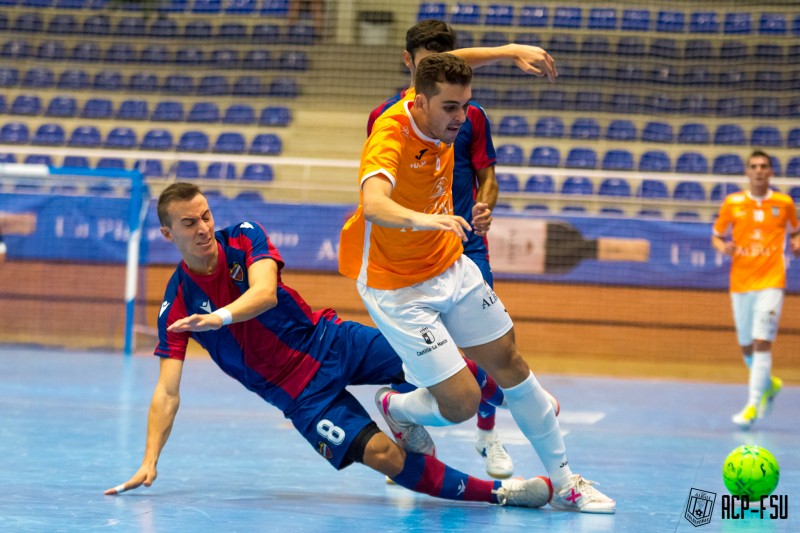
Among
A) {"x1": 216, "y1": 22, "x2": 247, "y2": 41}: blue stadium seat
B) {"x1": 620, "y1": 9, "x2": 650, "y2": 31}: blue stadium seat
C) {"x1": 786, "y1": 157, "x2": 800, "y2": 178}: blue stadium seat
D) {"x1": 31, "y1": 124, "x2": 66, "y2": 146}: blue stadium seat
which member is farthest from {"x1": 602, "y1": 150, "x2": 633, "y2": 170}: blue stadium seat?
{"x1": 31, "y1": 124, "x2": 66, "y2": 146}: blue stadium seat

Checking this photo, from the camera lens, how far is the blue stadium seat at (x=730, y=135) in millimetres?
16141

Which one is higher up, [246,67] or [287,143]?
[246,67]

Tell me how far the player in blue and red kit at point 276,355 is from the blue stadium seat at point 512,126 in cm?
1201

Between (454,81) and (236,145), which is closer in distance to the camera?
(454,81)

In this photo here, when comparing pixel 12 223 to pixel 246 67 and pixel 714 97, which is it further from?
pixel 714 97

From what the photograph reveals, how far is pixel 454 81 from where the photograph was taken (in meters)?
4.36

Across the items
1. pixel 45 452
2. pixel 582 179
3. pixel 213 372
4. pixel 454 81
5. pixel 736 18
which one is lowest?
pixel 213 372

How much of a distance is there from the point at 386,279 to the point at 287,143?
1340cm

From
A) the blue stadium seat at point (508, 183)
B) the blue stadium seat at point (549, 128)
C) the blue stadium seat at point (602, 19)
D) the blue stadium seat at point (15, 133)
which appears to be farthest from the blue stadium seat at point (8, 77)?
the blue stadium seat at point (602, 19)

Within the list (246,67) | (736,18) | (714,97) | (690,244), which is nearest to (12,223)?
(246,67)

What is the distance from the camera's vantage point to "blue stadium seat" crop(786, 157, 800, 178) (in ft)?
49.0

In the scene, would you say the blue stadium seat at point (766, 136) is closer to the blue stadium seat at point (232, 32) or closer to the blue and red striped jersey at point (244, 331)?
the blue stadium seat at point (232, 32)

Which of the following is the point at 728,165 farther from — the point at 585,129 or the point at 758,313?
the point at 758,313

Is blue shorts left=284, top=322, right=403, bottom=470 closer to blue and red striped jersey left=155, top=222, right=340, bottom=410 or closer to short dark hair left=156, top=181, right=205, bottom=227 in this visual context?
blue and red striped jersey left=155, top=222, right=340, bottom=410
